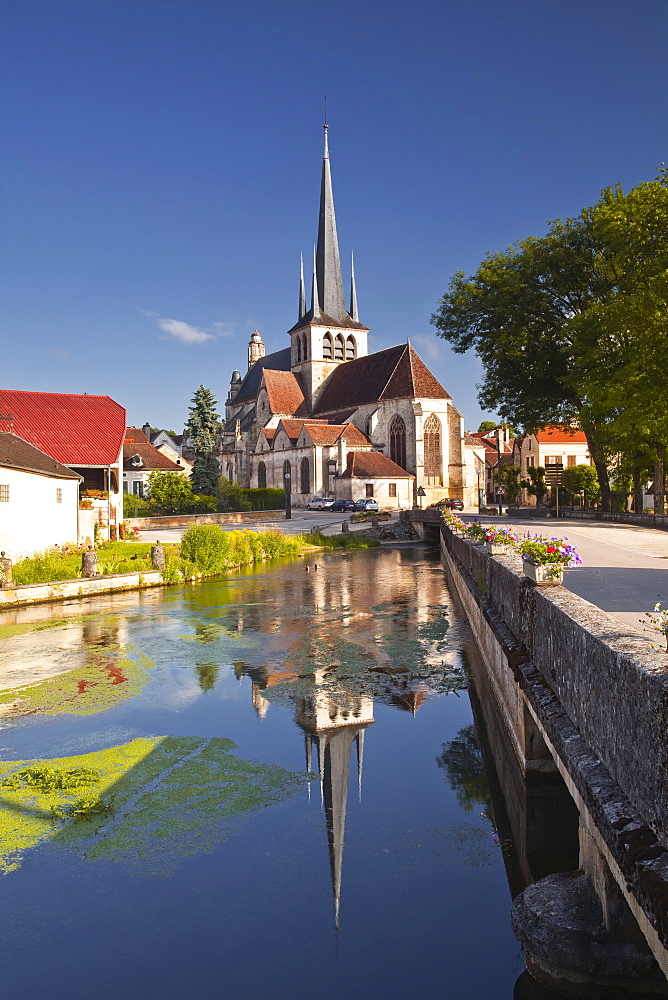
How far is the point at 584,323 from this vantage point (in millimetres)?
31031

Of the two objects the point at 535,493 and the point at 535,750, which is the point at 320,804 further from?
the point at 535,493

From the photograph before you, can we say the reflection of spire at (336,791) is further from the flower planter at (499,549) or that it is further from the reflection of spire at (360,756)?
the flower planter at (499,549)

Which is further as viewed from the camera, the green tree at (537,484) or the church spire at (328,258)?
the church spire at (328,258)

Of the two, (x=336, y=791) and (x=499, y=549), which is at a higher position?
(x=499, y=549)

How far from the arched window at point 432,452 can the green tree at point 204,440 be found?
1904 centimetres

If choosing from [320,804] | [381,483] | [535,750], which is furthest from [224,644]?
[381,483]

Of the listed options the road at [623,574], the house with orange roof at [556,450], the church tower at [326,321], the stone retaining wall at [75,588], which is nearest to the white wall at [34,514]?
the stone retaining wall at [75,588]

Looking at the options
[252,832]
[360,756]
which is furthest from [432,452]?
[252,832]

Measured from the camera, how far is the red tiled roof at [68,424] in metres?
34.7

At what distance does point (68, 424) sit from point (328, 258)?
55583 millimetres

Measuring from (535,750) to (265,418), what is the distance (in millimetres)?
78555

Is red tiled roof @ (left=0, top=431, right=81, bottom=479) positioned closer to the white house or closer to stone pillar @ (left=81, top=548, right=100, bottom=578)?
the white house

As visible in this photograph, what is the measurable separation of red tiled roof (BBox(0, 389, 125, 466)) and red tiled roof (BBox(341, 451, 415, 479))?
31.2 meters

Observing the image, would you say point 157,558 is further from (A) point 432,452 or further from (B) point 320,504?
(A) point 432,452
